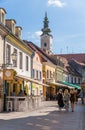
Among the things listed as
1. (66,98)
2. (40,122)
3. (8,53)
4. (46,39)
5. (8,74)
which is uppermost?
(46,39)

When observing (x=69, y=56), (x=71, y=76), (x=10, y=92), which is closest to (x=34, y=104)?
(x=10, y=92)

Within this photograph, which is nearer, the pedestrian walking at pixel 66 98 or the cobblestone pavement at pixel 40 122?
the cobblestone pavement at pixel 40 122

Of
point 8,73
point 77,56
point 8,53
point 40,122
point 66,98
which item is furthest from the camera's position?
point 77,56

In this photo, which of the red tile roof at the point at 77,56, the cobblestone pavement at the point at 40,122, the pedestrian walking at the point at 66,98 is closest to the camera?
the cobblestone pavement at the point at 40,122

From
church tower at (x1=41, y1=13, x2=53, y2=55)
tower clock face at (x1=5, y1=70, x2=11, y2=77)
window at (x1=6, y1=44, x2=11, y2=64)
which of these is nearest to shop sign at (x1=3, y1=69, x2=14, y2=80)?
tower clock face at (x1=5, y1=70, x2=11, y2=77)

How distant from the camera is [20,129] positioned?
16188mm

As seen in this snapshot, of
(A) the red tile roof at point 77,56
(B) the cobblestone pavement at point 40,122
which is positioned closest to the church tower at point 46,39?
(A) the red tile roof at point 77,56

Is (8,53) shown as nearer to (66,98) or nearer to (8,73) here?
(8,73)

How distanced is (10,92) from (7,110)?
151 inches

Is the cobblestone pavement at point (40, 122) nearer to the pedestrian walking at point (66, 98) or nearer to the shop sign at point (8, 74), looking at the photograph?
the shop sign at point (8, 74)

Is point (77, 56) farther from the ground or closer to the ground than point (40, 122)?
farther from the ground

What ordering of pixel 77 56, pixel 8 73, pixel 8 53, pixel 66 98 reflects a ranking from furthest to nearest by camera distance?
pixel 77 56 → pixel 8 53 → pixel 66 98 → pixel 8 73

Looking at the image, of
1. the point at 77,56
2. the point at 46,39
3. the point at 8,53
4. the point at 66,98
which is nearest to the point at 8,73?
the point at 8,53

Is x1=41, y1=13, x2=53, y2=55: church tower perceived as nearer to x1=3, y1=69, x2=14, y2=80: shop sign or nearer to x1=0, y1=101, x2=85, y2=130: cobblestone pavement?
x1=3, y1=69, x2=14, y2=80: shop sign
